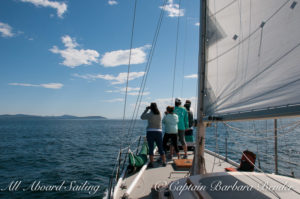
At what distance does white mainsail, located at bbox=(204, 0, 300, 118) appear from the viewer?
195 cm

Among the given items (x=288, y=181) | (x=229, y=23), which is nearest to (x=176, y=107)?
(x=229, y=23)

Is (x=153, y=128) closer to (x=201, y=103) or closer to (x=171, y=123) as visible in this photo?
(x=171, y=123)

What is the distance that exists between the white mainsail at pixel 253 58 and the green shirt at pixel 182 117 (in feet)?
9.50

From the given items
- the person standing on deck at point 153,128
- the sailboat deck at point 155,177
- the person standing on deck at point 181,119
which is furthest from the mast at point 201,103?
the person standing on deck at point 181,119

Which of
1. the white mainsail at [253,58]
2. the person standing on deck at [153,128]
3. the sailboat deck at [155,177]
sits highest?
the white mainsail at [253,58]

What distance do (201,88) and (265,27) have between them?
1.21 m

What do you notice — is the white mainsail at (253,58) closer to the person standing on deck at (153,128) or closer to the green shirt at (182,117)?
the person standing on deck at (153,128)

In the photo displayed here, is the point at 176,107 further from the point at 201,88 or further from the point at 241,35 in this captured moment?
the point at 241,35

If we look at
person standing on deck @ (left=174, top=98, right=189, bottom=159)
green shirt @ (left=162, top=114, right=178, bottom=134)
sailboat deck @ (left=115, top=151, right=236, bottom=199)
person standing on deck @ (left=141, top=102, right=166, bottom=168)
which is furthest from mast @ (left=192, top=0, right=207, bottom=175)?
person standing on deck @ (left=174, top=98, right=189, bottom=159)

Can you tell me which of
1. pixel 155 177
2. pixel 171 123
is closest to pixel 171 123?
pixel 171 123

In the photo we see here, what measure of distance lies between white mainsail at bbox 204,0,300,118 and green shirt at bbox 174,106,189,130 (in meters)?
2.89

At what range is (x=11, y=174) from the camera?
9.96m

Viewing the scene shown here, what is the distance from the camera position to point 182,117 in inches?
235

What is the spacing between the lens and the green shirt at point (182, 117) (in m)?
5.95
